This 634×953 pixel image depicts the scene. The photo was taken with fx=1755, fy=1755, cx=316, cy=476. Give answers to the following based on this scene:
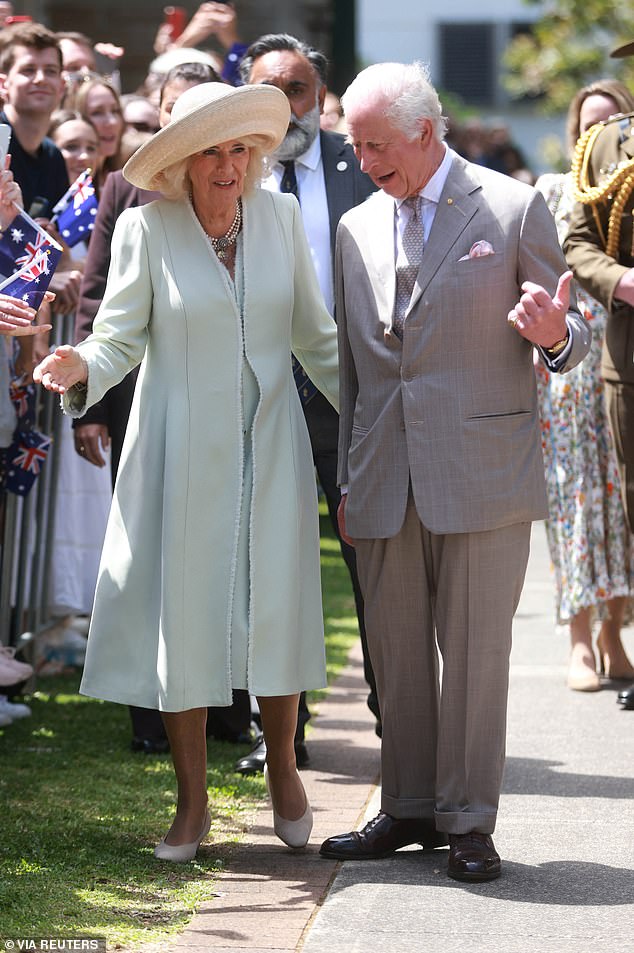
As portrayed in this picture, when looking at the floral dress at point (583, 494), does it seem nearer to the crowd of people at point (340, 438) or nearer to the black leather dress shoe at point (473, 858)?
the crowd of people at point (340, 438)

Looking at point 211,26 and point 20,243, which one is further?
point 211,26

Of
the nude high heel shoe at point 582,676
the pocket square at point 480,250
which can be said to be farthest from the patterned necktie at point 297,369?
the nude high heel shoe at point 582,676

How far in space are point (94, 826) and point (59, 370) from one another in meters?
1.52

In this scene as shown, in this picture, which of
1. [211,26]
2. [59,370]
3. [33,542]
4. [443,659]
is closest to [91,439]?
[33,542]

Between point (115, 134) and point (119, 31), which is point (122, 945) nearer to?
point (115, 134)

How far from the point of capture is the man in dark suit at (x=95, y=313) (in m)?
6.21

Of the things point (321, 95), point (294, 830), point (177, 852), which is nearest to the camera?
point (177, 852)

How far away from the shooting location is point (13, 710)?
694 cm

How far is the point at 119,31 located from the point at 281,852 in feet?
38.4

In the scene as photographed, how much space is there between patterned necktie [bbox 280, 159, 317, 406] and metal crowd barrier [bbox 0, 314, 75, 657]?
152 centimetres

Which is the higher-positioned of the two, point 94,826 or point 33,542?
point 33,542

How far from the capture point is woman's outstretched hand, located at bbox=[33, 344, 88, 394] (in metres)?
4.62

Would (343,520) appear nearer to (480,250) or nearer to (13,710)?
(480,250)

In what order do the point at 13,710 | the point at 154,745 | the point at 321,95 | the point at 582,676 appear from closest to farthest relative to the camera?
the point at 321,95, the point at 154,745, the point at 13,710, the point at 582,676
